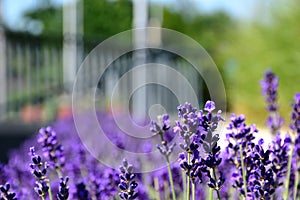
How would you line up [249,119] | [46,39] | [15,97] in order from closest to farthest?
1. [15,97]
2. [46,39]
3. [249,119]

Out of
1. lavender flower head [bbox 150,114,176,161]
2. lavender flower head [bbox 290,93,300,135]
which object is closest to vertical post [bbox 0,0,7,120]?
lavender flower head [bbox 290,93,300,135]

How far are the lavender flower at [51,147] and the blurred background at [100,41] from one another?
4.19m

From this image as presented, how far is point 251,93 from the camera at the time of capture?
1844 cm

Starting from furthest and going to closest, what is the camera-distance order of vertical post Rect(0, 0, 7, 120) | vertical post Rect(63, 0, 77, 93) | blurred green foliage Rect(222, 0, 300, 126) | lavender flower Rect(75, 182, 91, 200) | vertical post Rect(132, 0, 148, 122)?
blurred green foliage Rect(222, 0, 300, 126), vertical post Rect(132, 0, 148, 122), vertical post Rect(63, 0, 77, 93), vertical post Rect(0, 0, 7, 120), lavender flower Rect(75, 182, 91, 200)

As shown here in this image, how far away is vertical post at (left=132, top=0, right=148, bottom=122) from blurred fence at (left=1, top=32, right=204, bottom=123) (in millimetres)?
107

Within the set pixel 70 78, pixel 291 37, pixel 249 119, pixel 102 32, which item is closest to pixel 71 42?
pixel 70 78

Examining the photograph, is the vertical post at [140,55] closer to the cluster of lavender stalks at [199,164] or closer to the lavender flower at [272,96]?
the lavender flower at [272,96]

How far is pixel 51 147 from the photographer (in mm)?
2273

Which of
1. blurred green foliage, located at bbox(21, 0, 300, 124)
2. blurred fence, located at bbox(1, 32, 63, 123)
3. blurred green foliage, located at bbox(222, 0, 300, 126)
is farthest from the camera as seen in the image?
blurred green foliage, located at bbox(222, 0, 300, 126)

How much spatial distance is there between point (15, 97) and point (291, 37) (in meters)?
9.14

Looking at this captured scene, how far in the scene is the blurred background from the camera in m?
8.45

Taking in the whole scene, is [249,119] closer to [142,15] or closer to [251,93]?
[251,93]

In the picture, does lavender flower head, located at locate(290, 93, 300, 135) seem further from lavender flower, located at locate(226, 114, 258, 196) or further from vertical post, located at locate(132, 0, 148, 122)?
vertical post, located at locate(132, 0, 148, 122)

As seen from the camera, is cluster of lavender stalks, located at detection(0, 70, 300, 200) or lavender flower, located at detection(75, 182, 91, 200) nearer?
cluster of lavender stalks, located at detection(0, 70, 300, 200)
